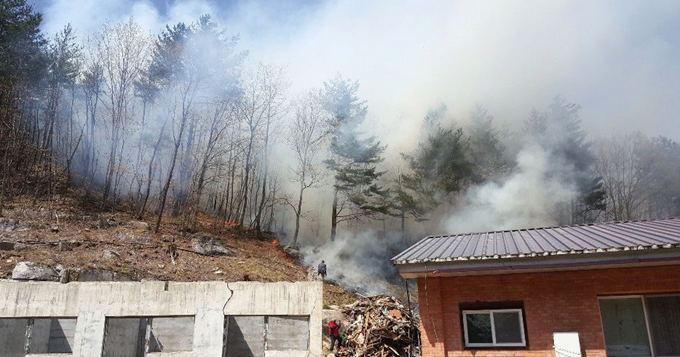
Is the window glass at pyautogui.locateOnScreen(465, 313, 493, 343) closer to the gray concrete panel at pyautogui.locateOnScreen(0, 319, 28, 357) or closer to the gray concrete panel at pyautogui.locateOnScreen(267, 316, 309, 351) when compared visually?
the gray concrete panel at pyautogui.locateOnScreen(267, 316, 309, 351)

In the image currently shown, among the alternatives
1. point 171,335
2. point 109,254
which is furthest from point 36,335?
point 109,254

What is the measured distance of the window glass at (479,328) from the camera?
9.25 meters

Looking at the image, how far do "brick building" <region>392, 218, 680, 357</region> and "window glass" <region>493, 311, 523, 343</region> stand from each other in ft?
0.06

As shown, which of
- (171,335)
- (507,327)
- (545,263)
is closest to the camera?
(545,263)

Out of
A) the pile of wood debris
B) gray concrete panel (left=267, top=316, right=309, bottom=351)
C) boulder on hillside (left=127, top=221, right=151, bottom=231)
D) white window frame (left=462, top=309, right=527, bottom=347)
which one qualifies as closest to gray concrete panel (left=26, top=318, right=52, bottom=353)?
gray concrete panel (left=267, top=316, right=309, bottom=351)

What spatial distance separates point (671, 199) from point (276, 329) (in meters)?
38.8

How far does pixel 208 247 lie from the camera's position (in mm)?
27500

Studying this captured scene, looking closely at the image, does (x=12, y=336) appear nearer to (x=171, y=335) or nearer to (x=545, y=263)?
(x=171, y=335)

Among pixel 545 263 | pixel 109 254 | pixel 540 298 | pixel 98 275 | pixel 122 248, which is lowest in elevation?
pixel 540 298

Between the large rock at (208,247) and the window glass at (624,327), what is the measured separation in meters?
22.4

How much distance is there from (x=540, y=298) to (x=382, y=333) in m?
6.32

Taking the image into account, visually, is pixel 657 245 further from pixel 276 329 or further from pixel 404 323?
pixel 276 329

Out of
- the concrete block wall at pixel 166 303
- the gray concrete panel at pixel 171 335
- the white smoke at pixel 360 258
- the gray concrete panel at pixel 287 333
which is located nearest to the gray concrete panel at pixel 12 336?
the concrete block wall at pixel 166 303

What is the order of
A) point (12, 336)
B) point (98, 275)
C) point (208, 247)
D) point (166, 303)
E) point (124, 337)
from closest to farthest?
1. point (166, 303)
2. point (12, 336)
3. point (124, 337)
4. point (98, 275)
5. point (208, 247)
